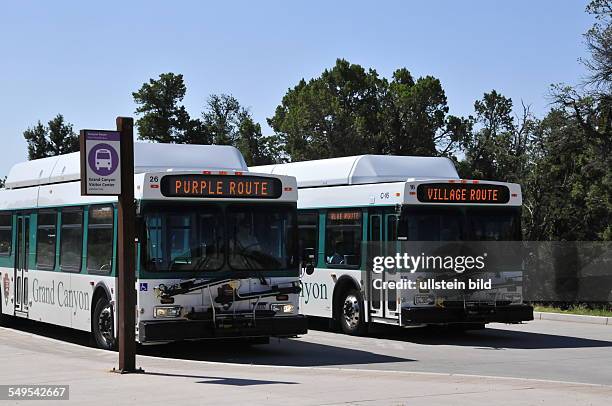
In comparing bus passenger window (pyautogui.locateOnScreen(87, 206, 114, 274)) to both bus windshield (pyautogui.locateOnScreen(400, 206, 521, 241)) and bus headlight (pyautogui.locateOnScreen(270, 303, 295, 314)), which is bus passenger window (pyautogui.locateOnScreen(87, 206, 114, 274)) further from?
bus windshield (pyautogui.locateOnScreen(400, 206, 521, 241))

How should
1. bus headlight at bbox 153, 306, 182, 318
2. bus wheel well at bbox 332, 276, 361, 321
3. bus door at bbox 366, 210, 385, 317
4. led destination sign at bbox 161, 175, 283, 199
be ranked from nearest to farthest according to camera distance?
1. bus headlight at bbox 153, 306, 182, 318
2. led destination sign at bbox 161, 175, 283, 199
3. bus door at bbox 366, 210, 385, 317
4. bus wheel well at bbox 332, 276, 361, 321

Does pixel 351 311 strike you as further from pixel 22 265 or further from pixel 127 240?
pixel 127 240

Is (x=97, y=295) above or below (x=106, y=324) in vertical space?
above

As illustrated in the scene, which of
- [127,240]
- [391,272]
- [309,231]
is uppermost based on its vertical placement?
[309,231]

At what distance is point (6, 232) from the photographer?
22891 mm

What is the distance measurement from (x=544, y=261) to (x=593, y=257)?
1635 mm

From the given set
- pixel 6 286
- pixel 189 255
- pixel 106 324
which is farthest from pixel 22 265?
pixel 189 255

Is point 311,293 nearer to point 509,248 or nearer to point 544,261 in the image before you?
point 509,248

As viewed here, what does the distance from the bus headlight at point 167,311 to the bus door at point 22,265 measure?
6146 millimetres

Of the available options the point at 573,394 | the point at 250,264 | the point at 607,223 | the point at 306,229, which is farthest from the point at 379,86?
the point at 573,394

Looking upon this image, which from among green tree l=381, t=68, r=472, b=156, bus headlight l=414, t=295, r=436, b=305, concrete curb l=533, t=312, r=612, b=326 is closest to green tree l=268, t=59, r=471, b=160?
green tree l=381, t=68, r=472, b=156

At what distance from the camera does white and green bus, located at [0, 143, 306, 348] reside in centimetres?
1625

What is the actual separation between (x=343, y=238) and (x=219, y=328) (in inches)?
212

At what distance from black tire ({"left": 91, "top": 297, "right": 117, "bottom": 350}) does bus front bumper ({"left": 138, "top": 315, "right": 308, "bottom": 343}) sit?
1.44 meters
